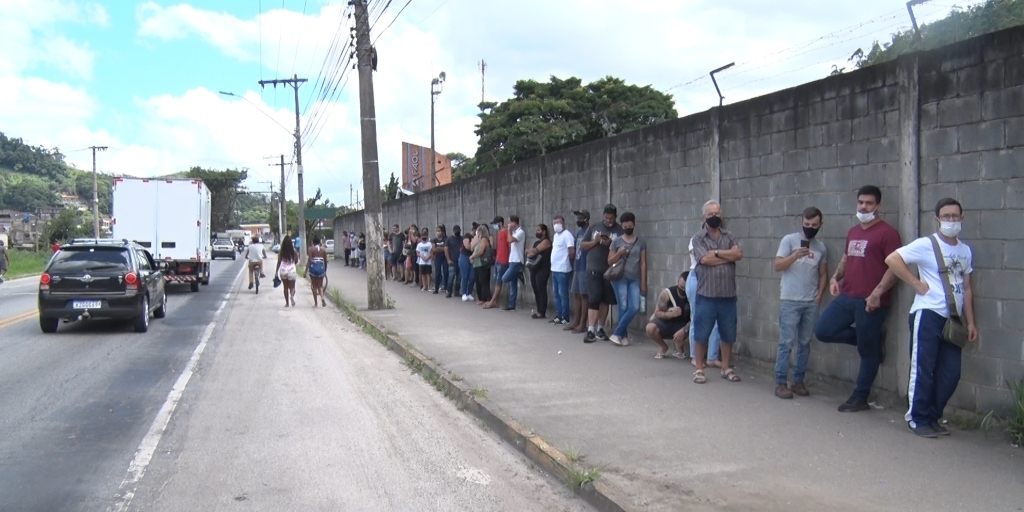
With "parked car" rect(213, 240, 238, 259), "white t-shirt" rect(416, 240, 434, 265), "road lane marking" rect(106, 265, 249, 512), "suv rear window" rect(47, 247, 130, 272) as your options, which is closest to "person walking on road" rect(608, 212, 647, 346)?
"road lane marking" rect(106, 265, 249, 512)

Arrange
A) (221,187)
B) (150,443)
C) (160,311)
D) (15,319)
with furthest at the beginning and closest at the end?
(221,187), (160,311), (15,319), (150,443)

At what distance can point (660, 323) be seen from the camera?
30.3 feet

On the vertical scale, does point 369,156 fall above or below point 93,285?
above

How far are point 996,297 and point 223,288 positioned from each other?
23171mm

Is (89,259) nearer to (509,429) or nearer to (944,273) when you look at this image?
(509,429)

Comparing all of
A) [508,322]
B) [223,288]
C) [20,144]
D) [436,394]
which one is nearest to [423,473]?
[436,394]

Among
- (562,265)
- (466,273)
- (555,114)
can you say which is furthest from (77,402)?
(555,114)

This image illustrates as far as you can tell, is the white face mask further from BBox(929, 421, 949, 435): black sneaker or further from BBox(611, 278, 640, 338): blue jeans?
BBox(611, 278, 640, 338): blue jeans

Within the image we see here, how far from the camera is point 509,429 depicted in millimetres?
6543

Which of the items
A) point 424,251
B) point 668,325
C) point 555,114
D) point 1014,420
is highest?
point 555,114

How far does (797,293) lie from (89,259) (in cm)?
1135

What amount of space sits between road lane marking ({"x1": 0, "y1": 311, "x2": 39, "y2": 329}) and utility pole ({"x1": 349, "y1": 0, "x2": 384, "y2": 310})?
21.4 ft

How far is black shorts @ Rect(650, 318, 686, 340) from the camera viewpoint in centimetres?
920

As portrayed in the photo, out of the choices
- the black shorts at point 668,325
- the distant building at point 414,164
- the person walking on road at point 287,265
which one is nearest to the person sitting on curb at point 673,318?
the black shorts at point 668,325
